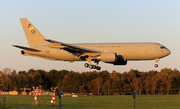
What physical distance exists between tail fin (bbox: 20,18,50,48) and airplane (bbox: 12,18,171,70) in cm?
231

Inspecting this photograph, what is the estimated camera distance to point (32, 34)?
54.3 metres

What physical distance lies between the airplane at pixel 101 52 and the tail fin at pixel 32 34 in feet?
7.58

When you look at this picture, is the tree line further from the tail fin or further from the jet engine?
the jet engine

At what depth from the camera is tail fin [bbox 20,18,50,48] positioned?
5356cm

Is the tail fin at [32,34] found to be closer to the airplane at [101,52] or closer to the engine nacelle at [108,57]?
the airplane at [101,52]

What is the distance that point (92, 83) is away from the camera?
98812 millimetres

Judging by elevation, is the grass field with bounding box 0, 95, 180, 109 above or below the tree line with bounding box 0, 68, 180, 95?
below

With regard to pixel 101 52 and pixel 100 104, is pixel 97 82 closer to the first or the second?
pixel 101 52

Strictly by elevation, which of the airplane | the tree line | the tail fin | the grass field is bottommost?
the grass field

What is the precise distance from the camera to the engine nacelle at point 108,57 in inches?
1704

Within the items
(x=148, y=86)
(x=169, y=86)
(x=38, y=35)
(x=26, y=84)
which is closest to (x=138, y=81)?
(x=148, y=86)

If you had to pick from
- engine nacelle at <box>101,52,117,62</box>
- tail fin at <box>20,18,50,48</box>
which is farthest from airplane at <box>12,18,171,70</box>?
tail fin at <box>20,18,50,48</box>

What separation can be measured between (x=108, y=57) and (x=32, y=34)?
18329mm

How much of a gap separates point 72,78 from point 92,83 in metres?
9.54
